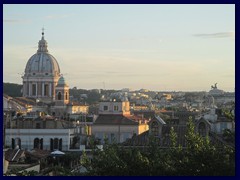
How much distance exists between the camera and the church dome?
177 feet

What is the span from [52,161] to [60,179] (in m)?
10.8

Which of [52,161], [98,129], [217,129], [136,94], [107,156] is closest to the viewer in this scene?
[107,156]

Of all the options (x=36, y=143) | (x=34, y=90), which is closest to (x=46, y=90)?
(x=34, y=90)

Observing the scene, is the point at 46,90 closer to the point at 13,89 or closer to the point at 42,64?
the point at 42,64

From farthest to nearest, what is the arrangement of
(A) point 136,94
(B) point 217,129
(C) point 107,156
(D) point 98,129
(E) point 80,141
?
(A) point 136,94
(D) point 98,129
(E) point 80,141
(B) point 217,129
(C) point 107,156

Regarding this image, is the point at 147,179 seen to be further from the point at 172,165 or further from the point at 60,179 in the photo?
the point at 172,165

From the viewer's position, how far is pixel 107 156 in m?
7.49

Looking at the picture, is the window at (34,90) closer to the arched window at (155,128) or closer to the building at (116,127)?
the building at (116,127)

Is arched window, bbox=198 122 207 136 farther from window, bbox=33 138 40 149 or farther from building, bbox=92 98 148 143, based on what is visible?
building, bbox=92 98 148 143

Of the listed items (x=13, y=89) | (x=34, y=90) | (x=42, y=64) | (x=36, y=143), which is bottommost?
(x=36, y=143)

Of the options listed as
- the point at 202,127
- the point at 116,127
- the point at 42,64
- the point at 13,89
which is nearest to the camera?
the point at 202,127

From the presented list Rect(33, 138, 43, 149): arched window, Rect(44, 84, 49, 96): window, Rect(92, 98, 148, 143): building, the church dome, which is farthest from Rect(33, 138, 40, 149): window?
the church dome

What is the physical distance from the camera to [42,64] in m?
54.5
